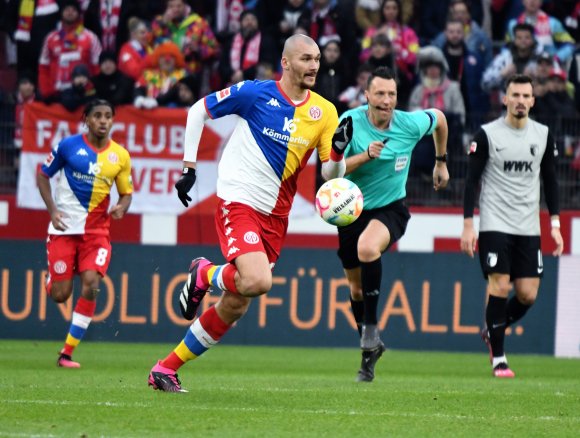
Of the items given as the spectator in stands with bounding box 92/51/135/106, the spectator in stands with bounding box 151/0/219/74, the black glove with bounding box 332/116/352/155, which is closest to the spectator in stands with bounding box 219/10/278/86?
the spectator in stands with bounding box 151/0/219/74

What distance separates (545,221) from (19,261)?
20.6 ft

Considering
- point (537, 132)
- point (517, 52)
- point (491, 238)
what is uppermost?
point (517, 52)

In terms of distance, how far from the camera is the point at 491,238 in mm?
11234

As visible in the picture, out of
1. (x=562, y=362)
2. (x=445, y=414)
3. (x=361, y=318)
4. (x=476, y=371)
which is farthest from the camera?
(x=562, y=362)

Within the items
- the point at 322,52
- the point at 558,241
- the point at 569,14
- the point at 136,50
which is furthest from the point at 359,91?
the point at 558,241

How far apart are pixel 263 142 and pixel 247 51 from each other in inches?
312

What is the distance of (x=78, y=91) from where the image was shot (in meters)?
15.5

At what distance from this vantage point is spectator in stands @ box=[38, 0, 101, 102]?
53.6ft

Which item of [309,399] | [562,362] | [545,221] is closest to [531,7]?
[545,221]

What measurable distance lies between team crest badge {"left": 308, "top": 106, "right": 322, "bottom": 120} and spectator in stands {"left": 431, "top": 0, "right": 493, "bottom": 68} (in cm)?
801

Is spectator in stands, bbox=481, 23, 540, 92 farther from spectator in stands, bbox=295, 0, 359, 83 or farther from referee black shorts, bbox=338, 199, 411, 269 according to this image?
referee black shorts, bbox=338, 199, 411, 269

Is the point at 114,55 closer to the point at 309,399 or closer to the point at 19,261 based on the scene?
the point at 19,261

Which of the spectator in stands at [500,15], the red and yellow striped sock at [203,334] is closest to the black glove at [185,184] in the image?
the red and yellow striped sock at [203,334]

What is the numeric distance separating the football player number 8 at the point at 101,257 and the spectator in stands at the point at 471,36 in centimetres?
623
